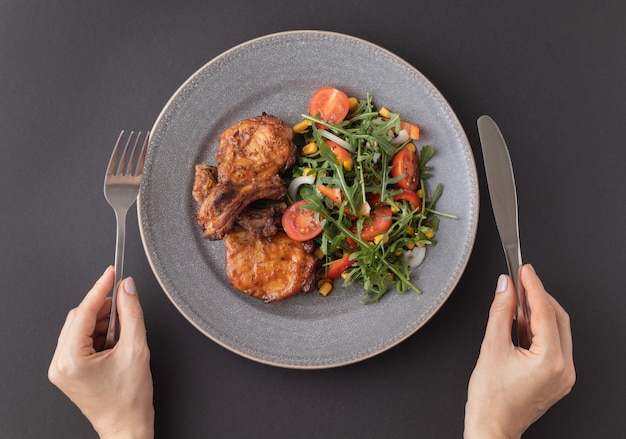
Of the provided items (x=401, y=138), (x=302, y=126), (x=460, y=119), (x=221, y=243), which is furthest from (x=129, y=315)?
(x=460, y=119)

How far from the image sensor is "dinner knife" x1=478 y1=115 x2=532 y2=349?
12.3 ft

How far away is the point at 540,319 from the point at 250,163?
217 centimetres

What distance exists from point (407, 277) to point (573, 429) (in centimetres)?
176

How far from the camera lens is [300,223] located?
3.93 metres

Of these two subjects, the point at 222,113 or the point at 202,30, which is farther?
the point at 202,30

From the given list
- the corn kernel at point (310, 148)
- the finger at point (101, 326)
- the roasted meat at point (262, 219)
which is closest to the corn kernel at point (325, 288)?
the roasted meat at point (262, 219)

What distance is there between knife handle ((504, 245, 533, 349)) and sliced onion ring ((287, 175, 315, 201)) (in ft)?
4.81

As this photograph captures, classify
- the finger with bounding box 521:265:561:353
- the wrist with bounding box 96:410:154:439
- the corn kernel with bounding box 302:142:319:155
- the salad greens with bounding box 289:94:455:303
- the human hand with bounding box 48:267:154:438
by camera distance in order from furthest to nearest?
the corn kernel with bounding box 302:142:319:155 → the salad greens with bounding box 289:94:455:303 → the wrist with bounding box 96:410:154:439 → the human hand with bounding box 48:267:154:438 → the finger with bounding box 521:265:561:353

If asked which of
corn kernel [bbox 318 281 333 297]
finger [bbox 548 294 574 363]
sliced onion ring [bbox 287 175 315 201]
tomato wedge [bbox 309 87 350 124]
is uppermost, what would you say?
tomato wedge [bbox 309 87 350 124]

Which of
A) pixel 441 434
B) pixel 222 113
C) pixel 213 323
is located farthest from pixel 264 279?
pixel 441 434

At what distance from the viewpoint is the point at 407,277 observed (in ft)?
12.8

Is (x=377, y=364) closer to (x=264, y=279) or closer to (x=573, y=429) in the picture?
(x=264, y=279)

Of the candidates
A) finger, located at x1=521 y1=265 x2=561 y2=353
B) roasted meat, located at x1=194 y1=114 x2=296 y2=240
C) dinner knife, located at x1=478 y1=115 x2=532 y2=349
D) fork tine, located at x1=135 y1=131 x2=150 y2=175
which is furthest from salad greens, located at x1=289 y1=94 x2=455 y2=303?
fork tine, located at x1=135 y1=131 x2=150 y2=175

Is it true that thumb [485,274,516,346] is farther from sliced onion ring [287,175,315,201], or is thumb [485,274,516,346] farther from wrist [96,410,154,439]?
wrist [96,410,154,439]
